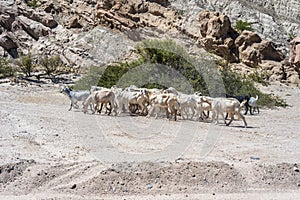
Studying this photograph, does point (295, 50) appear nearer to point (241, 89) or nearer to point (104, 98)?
point (241, 89)

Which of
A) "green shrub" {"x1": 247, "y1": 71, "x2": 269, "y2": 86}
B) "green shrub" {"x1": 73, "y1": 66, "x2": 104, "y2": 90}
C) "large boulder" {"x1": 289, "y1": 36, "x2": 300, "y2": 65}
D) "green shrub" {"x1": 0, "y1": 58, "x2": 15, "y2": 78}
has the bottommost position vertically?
"green shrub" {"x1": 0, "y1": 58, "x2": 15, "y2": 78}

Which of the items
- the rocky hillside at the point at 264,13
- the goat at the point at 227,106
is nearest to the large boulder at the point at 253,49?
the rocky hillside at the point at 264,13

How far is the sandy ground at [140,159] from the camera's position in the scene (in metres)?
7.21

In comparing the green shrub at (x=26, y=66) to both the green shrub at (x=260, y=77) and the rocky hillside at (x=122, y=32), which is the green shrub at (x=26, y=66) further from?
the green shrub at (x=260, y=77)

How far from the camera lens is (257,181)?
772 centimetres

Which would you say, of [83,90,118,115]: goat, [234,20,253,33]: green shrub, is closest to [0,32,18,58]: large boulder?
[234,20,253,33]: green shrub

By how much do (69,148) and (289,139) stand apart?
5742mm

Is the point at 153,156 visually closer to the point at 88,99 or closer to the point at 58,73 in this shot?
the point at 88,99

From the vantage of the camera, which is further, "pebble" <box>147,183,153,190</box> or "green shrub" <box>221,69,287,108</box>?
"green shrub" <box>221,69,287,108</box>

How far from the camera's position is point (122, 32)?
3784 centimetres

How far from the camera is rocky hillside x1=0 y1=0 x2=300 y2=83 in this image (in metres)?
35.4

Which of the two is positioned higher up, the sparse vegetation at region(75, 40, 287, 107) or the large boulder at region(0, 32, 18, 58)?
the sparse vegetation at region(75, 40, 287, 107)

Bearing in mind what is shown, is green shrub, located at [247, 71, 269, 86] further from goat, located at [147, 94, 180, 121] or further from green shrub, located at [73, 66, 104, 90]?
goat, located at [147, 94, 180, 121]

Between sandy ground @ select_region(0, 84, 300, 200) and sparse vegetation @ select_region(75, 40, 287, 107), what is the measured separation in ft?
22.5
